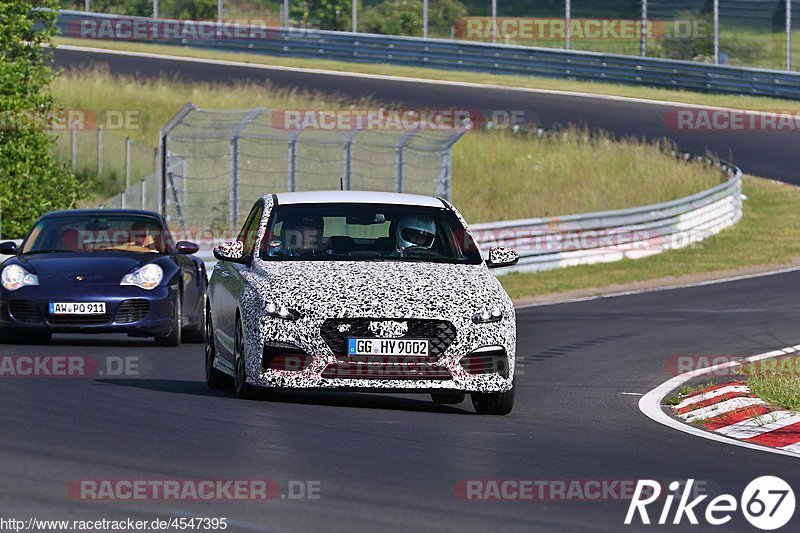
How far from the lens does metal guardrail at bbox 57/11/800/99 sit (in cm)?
4609

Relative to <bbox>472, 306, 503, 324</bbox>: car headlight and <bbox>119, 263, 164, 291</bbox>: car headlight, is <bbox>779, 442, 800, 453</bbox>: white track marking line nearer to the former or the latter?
<bbox>472, 306, 503, 324</bbox>: car headlight

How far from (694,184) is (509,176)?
4177 millimetres

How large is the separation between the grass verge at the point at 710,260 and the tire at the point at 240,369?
12.8m

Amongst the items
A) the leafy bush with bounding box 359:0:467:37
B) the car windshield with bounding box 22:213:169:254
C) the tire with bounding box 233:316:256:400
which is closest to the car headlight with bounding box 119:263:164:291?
Answer: the car windshield with bounding box 22:213:169:254

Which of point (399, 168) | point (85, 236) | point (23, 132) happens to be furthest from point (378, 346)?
point (399, 168)

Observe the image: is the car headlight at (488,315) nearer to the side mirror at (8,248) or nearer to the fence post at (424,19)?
the side mirror at (8,248)

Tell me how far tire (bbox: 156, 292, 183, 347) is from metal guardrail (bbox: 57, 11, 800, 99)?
106ft

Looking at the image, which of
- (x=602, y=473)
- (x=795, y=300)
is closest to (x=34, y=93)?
(x=795, y=300)

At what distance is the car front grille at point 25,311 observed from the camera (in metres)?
15.4

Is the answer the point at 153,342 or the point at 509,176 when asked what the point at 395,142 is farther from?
the point at 153,342

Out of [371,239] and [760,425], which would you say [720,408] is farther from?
[371,239]

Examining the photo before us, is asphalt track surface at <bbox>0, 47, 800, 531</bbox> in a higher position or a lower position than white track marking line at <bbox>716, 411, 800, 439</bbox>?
higher

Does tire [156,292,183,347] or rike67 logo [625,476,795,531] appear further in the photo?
tire [156,292,183,347]

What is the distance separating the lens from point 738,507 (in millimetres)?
7578
